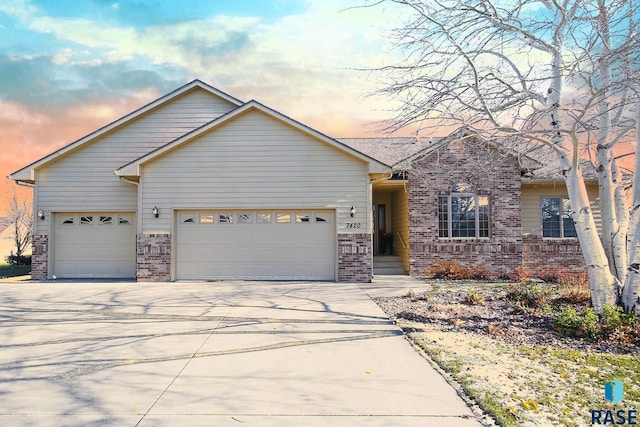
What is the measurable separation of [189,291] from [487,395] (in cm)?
907

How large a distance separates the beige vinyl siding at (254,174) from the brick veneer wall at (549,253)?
6591mm

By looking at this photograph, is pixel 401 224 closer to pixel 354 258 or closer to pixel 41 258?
pixel 354 258

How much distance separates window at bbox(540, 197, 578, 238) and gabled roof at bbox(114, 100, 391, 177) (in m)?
Answer: 6.90

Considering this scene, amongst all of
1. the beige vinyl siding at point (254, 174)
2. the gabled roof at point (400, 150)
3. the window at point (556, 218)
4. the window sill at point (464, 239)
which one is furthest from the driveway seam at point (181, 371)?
the window at point (556, 218)

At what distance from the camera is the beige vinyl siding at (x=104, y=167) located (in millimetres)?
14812

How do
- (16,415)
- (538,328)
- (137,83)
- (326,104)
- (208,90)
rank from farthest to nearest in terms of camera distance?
(137,83) < (208,90) < (326,104) < (538,328) < (16,415)

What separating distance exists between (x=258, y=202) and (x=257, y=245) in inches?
54.3

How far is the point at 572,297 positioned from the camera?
9047 millimetres

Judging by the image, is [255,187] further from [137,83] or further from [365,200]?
[137,83]

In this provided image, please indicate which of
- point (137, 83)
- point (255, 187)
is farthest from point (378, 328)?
point (137, 83)

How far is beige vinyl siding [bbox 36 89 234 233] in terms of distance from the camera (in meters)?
14.8

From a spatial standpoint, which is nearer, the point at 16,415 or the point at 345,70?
the point at 16,415

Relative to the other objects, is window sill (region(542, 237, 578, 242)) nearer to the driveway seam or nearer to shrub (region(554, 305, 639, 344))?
shrub (region(554, 305, 639, 344))

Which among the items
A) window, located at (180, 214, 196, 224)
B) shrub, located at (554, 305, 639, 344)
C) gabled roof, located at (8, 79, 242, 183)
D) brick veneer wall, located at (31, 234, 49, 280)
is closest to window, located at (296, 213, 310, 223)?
window, located at (180, 214, 196, 224)
